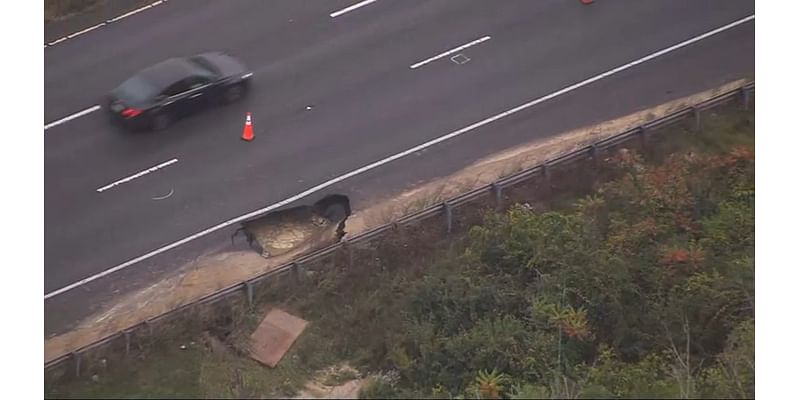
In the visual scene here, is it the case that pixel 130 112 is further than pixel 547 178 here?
Yes

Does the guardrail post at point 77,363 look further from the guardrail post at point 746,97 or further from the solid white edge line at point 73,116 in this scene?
the guardrail post at point 746,97

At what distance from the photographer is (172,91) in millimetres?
23500

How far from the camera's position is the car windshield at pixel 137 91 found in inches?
920

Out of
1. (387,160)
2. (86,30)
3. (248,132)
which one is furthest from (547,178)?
(86,30)

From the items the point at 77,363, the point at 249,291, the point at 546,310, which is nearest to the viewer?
the point at 77,363

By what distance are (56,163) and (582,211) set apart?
11.5 meters

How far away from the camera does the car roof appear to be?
23.6m

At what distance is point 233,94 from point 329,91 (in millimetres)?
2219

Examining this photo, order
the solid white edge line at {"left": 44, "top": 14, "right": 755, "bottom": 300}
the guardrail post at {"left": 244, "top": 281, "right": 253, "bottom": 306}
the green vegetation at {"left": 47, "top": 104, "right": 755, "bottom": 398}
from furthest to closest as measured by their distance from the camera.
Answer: the solid white edge line at {"left": 44, "top": 14, "right": 755, "bottom": 300}
the guardrail post at {"left": 244, "top": 281, "right": 253, "bottom": 306}
the green vegetation at {"left": 47, "top": 104, "right": 755, "bottom": 398}

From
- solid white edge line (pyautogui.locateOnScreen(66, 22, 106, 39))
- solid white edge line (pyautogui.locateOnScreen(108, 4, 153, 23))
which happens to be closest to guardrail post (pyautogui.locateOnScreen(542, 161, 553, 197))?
solid white edge line (pyautogui.locateOnScreen(108, 4, 153, 23))

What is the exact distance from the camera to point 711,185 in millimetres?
22562

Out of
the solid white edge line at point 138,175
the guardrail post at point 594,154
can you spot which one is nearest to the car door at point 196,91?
the solid white edge line at point 138,175

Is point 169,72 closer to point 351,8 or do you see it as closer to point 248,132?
point 248,132

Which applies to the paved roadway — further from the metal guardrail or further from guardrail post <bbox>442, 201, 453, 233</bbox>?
guardrail post <bbox>442, 201, 453, 233</bbox>
